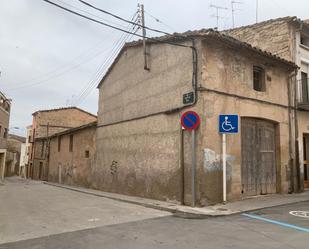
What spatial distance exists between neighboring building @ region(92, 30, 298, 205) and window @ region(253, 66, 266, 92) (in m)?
0.04

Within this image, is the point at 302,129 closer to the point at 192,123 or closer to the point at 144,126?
the point at 192,123

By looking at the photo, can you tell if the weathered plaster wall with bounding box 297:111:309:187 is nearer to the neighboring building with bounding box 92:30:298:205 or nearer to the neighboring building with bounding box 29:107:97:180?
the neighboring building with bounding box 92:30:298:205

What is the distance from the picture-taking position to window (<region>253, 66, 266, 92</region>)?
1175cm

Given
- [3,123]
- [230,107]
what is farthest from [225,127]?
[3,123]

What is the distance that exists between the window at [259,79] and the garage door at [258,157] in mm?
1293

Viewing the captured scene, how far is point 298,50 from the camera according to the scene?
13805 mm

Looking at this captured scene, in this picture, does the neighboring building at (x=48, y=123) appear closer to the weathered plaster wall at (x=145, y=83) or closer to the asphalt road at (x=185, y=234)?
the weathered plaster wall at (x=145, y=83)

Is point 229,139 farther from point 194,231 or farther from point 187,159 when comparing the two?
point 194,231

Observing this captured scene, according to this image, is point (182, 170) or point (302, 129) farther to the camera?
point (302, 129)

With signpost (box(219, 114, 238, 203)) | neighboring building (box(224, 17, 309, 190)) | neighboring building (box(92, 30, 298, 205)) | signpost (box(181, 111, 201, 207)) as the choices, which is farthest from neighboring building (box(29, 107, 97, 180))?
signpost (box(219, 114, 238, 203))

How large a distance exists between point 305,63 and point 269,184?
6436 mm

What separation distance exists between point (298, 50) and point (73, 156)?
621 inches

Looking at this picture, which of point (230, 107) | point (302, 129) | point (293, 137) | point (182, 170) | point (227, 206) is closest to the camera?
point (227, 206)

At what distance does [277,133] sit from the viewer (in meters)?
12.0
